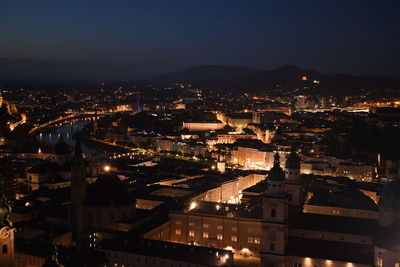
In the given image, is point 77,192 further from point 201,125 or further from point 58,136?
point 201,125

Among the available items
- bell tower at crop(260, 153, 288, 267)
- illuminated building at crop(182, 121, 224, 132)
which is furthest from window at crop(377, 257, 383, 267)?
illuminated building at crop(182, 121, 224, 132)

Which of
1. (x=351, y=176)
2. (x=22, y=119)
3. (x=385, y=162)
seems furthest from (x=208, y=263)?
(x=22, y=119)

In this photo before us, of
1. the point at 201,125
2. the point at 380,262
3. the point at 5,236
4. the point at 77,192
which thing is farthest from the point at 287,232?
the point at 201,125

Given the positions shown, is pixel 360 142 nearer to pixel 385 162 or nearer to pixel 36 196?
pixel 385 162

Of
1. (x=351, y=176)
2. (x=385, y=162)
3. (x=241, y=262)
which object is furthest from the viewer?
(x=385, y=162)

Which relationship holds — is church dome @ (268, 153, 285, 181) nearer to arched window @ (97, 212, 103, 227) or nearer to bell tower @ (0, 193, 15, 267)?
arched window @ (97, 212, 103, 227)

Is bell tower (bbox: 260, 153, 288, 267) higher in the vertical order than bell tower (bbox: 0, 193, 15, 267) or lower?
lower
